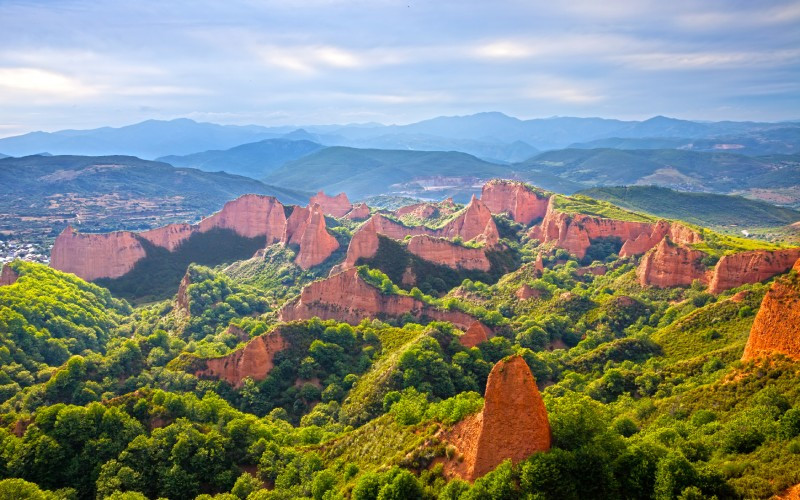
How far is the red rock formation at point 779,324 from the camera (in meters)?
34.3

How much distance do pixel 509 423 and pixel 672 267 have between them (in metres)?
55.3

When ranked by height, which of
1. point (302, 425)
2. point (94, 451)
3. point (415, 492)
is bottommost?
point (302, 425)

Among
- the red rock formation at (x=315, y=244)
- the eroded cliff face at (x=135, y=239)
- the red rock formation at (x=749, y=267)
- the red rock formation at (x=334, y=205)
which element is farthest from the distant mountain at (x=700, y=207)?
the red rock formation at (x=749, y=267)

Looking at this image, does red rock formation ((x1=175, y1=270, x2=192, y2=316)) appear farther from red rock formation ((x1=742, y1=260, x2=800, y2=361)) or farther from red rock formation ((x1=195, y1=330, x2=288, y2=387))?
red rock formation ((x1=742, y1=260, x2=800, y2=361))

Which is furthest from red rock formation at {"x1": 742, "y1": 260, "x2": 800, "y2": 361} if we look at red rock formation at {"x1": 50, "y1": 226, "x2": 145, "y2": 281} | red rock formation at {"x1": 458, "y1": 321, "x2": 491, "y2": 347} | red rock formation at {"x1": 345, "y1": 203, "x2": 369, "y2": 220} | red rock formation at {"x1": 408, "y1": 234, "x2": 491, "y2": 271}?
red rock formation at {"x1": 345, "y1": 203, "x2": 369, "y2": 220}

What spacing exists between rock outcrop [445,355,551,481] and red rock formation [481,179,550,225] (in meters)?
108

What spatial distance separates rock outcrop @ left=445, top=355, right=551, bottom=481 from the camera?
26.4 metres

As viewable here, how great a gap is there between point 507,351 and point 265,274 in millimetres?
59586

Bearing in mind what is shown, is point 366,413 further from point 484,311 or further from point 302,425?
point 484,311

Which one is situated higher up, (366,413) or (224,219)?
(224,219)

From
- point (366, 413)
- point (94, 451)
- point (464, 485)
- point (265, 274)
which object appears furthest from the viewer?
point (265, 274)

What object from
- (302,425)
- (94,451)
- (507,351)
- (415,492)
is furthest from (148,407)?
(507,351)

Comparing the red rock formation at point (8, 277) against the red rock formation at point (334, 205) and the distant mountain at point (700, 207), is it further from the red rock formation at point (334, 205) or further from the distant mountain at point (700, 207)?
the distant mountain at point (700, 207)

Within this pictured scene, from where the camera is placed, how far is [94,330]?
2938 inches
